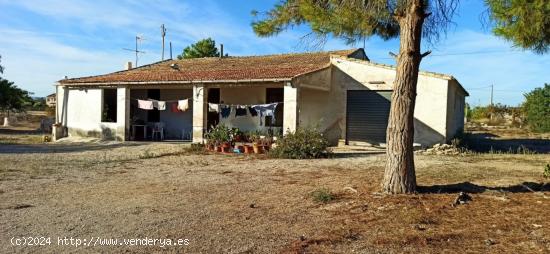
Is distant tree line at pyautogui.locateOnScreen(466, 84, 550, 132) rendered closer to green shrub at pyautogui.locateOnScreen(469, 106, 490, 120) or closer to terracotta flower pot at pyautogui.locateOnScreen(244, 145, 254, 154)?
green shrub at pyautogui.locateOnScreen(469, 106, 490, 120)

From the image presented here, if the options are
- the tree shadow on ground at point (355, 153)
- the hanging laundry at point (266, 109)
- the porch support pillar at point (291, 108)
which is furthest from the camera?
the hanging laundry at point (266, 109)

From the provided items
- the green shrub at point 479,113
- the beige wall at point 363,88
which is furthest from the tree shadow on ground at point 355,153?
the green shrub at point 479,113

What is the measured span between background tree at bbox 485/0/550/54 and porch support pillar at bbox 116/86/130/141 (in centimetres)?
1523

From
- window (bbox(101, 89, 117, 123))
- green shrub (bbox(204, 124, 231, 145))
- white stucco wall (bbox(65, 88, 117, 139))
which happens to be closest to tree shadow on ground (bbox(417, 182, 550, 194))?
green shrub (bbox(204, 124, 231, 145))

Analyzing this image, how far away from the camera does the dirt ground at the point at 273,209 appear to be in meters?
4.80

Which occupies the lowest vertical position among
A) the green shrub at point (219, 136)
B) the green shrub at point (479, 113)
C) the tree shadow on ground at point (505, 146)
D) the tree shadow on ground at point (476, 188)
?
the tree shadow on ground at point (476, 188)

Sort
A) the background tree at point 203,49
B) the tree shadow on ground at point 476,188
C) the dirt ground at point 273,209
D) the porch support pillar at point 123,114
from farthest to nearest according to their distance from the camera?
the background tree at point 203,49 → the porch support pillar at point 123,114 → the tree shadow on ground at point 476,188 → the dirt ground at point 273,209

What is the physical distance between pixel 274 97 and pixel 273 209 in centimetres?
1324

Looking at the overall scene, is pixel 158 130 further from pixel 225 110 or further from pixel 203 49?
pixel 203 49

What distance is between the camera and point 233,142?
52.3 ft

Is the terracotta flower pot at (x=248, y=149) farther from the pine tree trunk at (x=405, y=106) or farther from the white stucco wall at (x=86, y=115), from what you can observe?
the pine tree trunk at (x=405, y=106)

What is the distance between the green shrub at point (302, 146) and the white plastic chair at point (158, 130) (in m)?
8.98

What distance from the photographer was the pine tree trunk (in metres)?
6.96

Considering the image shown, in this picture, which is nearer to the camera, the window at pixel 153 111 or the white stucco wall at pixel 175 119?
the white stucco wall at pixel 175 119
